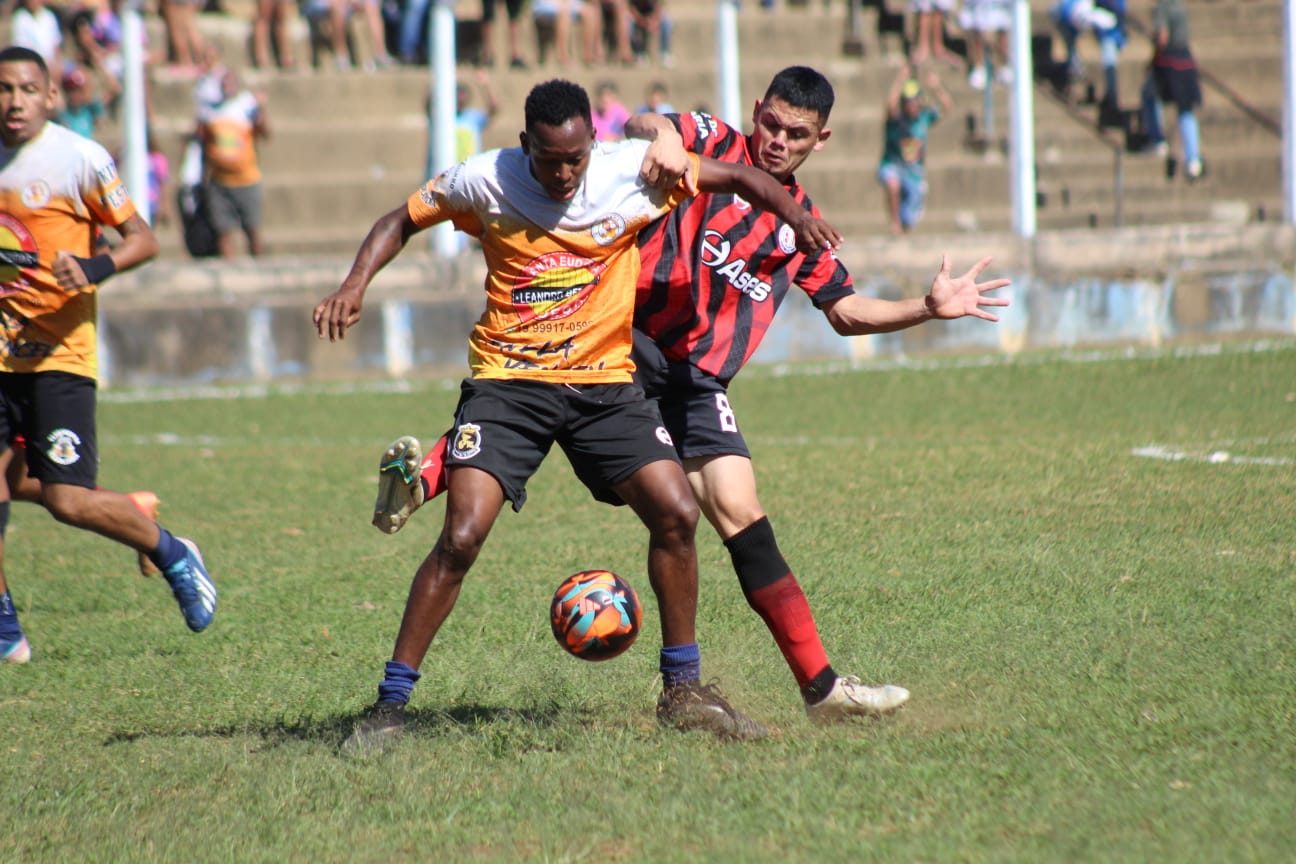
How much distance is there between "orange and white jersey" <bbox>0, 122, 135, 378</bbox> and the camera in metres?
6.43

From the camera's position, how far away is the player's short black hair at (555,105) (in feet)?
16.1

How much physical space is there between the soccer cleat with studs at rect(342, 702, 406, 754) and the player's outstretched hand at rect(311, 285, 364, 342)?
117cm

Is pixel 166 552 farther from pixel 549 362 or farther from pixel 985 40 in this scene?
pixel 985 40

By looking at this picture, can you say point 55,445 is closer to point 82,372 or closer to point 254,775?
point 82,372

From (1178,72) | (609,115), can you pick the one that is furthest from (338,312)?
(1178,72)

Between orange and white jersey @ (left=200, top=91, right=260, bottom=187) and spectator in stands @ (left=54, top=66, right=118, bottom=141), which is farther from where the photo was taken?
spectator in stands @ (left=54, top=66, right=118, bottom=141)

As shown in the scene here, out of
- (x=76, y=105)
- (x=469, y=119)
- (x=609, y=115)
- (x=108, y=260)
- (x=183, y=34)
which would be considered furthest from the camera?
(x=183, y=34)

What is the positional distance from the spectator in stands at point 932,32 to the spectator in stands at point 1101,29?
5.18ft

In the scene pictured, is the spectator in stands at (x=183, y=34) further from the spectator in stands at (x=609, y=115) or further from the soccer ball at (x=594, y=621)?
the soccer ball at (x=594, y=621)

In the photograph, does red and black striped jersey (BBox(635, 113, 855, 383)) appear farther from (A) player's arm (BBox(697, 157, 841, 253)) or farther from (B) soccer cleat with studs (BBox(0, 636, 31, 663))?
(B) soccer cleat with studs (BBox(0, 636, 31, 663))

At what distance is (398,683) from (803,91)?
243 centimetres

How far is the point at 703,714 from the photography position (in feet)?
16.9

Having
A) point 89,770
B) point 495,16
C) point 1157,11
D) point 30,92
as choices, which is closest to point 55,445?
point 30,92

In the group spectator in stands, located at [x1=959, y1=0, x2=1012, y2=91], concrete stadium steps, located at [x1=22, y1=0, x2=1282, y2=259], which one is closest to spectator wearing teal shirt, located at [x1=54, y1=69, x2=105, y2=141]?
concrete stadium steps, located at [x1=22, y1=0, x2=1282, y2=259]
